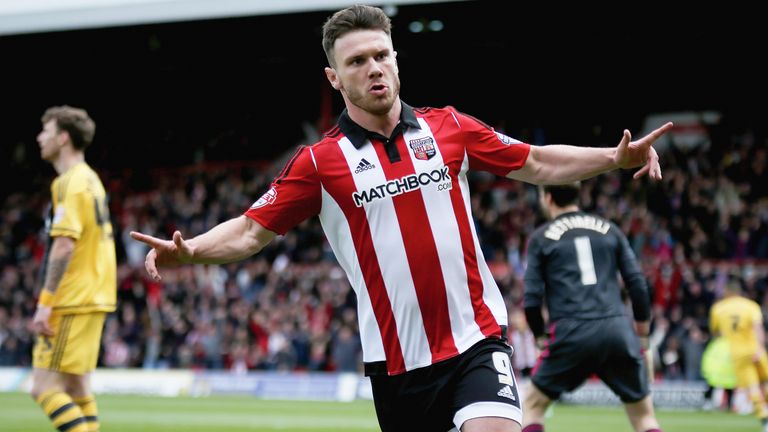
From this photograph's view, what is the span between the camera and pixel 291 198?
415 centimetres

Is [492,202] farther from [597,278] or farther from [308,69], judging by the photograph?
[597,278]

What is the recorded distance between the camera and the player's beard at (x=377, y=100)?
405 centimetres

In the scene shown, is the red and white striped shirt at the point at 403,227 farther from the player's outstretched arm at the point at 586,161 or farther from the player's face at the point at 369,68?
the player's outstretched arm at the point at 586,161

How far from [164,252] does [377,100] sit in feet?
3.33

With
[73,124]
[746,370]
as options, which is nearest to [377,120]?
[73,124]

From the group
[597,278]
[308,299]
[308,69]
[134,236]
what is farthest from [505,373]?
[308,69]

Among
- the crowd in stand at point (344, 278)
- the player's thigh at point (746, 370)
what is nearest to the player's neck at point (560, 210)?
the player's thigh at point (746, 370)

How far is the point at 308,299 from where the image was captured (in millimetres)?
21688

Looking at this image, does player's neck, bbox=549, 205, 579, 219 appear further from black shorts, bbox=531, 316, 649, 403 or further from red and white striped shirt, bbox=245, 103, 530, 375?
red and white striped shirt, bbox=245, 103, 530, 375

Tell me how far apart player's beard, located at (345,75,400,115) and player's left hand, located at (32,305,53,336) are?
3248 millimetres

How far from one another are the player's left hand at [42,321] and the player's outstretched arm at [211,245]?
2.73 metres

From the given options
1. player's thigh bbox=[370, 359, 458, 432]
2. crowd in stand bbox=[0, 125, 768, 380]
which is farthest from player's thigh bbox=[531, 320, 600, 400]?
crowd in stand bbox=[0, 125, 768, 380]

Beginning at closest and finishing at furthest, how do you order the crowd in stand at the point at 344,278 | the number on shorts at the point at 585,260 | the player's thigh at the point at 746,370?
the number on shorts at the point at 585,260 → the player's thigh at the point at 746,370 → the crowd in stand at the point at 344,278

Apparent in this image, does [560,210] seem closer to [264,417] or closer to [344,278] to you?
[264,417]
